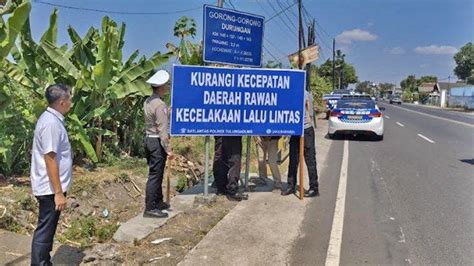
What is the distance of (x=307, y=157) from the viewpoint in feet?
24.2

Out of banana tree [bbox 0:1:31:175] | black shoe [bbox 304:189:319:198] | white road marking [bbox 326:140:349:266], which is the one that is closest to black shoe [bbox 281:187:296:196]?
black shoe [bbox 304:189:319:198]

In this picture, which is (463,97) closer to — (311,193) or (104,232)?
(311,193)

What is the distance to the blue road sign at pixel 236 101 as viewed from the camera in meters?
6.53

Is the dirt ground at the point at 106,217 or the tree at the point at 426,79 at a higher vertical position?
the tree at the point at 426,79

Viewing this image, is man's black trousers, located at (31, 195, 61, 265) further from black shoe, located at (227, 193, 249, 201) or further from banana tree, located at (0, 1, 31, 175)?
black shoe, located at (227, 193, 249, 201)

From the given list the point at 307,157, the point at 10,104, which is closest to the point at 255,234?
the point at 307,157

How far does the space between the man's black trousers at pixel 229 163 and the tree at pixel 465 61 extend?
119016 millimetres

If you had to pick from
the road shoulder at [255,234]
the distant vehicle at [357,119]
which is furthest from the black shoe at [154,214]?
the distant vehicle at [357,119]

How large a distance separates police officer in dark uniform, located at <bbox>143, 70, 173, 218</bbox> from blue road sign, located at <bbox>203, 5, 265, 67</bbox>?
1210 mm

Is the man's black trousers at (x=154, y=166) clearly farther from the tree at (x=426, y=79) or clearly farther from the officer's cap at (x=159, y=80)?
the tree at (x=426, y=79)

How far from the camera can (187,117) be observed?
21.6 feet

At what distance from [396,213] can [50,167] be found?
4.73 meters

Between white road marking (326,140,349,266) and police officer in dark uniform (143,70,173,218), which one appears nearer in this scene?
white road marking (326,140,349,266)

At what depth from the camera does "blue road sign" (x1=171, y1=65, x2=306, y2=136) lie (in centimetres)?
653
